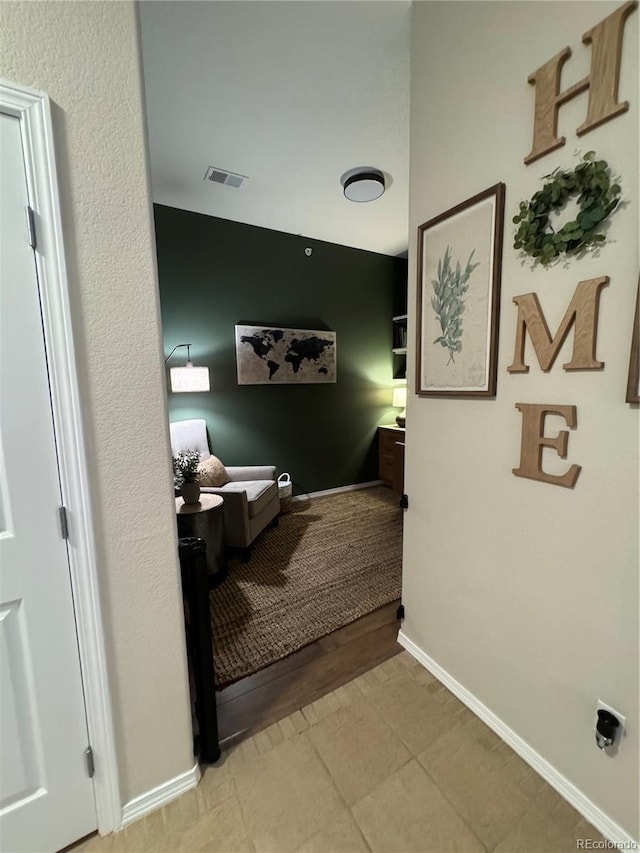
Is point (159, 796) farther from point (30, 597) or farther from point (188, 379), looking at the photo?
point (188, 379)

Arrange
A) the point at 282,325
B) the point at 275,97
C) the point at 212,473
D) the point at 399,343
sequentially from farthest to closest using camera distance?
the point at 399,343 < the point at 282,325 < the point at 212,473 < the point at 275,97

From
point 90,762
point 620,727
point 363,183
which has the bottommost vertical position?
point 90,762

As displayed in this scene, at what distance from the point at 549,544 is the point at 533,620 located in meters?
0.31

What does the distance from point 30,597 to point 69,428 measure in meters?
0.47

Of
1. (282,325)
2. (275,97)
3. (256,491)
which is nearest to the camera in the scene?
(275,97)

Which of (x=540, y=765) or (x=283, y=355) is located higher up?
(x=283, y=355)

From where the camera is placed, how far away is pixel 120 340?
93cm

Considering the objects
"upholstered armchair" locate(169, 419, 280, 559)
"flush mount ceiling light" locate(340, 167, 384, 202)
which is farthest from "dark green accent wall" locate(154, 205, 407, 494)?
"flush mount ceiling light" locate(340, 167, 384, 202)

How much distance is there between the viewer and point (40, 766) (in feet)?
3.17

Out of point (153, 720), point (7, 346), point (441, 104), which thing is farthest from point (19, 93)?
point (153, 720)

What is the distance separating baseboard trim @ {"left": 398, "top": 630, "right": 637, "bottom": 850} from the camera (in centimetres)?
102

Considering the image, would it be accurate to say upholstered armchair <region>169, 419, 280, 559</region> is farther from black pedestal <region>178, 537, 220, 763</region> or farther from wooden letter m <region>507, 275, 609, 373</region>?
wooden letter m <region>507, 275, 609, 373</region>

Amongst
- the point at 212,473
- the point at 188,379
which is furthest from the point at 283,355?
the point at 212,473

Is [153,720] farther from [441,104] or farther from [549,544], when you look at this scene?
[441,104]
